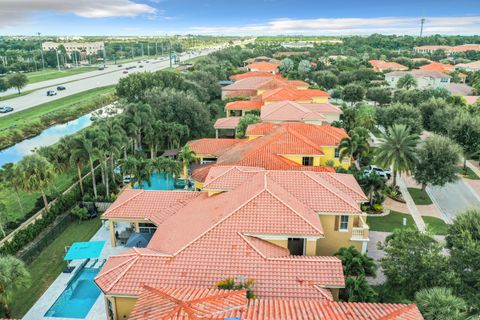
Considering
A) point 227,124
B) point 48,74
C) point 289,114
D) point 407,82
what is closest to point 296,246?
point 289,114

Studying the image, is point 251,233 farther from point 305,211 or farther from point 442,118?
point 442,118

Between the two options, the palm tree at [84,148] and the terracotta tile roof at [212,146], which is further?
the terracotta tile roof at [212,146]

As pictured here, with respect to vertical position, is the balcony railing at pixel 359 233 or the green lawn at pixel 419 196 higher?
the balcony railing at pixel 359 233

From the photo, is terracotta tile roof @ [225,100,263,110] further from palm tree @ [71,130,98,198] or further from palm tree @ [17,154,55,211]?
palm tree @ [17,154,55,211]

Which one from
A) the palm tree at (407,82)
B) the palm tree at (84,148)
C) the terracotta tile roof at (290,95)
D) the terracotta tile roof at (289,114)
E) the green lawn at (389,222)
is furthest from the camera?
the palm tree at (407,82)

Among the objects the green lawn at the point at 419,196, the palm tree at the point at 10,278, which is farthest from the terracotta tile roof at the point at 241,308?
the green lawn at the point at 419,196

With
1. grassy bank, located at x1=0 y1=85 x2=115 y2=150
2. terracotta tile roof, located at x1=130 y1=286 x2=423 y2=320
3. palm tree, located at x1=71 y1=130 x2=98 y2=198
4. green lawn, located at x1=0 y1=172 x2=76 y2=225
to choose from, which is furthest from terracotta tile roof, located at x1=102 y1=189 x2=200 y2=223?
grassy bank, located at x1=0 y1=85 x2=115 y2=150

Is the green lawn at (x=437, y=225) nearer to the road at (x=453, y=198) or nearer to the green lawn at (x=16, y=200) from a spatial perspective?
the road at (x=453, y=198)

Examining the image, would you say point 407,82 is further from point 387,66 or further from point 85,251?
point 85,251
